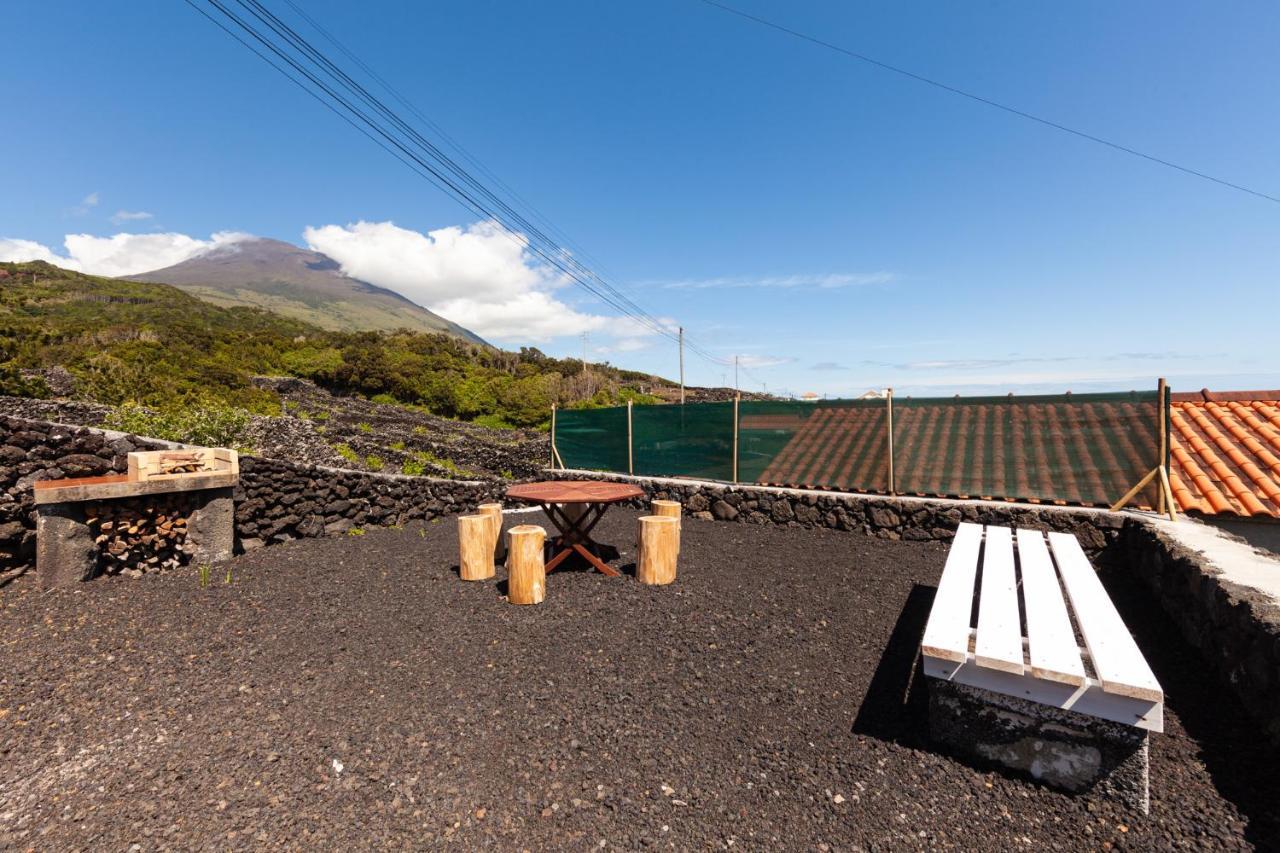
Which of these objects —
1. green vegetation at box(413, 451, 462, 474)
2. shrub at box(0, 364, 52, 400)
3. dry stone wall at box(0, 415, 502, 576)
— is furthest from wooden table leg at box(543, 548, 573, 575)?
shrub at box(0, 364, 52, 400)

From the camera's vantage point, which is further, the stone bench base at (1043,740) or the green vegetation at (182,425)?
the green vegetation at (182,425)

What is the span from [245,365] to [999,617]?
32322 millimetres

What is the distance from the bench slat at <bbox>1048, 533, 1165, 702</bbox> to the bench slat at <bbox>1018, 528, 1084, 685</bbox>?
6cm

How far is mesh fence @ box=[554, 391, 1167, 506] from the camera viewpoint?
5.49 m

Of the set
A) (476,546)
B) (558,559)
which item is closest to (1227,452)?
(558,559)

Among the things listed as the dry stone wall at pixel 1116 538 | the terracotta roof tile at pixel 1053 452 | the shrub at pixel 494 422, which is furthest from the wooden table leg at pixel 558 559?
the shrub at pixel 494 422

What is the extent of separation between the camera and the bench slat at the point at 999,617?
2.06m

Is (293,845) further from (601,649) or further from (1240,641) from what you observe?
(1240,641)

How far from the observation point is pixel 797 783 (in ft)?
7.22

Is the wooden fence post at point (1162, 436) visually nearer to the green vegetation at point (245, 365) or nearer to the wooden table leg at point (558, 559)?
the wooden table leg at point (558, 559)

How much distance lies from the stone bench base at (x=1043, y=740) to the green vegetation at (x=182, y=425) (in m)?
9.47

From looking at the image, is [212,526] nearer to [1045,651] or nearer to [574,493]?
[574,493]

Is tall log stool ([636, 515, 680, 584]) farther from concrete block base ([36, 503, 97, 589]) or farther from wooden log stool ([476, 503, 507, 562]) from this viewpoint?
concrete block base ([36, 503, 97, 589])

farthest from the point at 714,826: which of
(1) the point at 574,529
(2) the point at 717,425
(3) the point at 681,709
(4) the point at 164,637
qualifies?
(2) the point at 717,425
